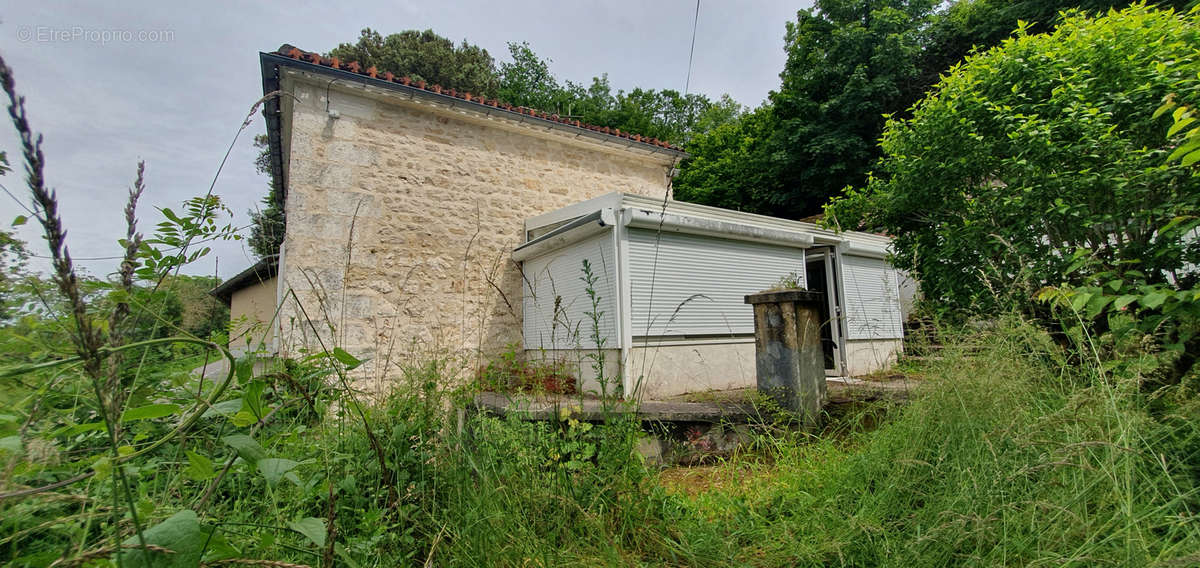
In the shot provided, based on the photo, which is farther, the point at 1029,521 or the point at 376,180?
the point at 376,180

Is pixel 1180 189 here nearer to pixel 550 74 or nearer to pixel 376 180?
pixel 376 180

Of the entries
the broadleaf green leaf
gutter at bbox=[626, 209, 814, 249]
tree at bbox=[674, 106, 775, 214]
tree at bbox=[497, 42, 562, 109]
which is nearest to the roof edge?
gutter at bbox=[626, 209, 814, 249]

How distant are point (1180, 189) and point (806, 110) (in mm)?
16801

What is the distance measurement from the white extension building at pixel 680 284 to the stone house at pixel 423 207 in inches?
Answer: 2.4

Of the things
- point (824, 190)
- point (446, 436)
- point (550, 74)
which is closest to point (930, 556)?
point (446, 436)

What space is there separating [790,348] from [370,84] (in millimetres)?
7058

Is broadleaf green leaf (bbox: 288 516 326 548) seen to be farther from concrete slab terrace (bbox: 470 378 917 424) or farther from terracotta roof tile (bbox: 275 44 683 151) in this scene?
terracotta roof tile (bbox: 275 44 683 151)

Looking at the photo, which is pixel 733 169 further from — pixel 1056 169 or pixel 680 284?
pixel 1056 169

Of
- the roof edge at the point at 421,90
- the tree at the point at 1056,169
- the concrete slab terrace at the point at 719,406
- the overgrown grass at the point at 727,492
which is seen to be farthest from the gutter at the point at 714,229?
the overgrown grass at the point at 727,492

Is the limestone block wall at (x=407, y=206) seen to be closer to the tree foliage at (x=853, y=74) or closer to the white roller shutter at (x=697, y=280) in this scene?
the white roller shutter at (x=697, y=280)

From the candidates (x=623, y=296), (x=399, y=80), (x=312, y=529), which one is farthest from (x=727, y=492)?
(x=399, y=80)

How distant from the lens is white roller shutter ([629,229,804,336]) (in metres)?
6.07

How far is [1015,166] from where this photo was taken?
134 inches

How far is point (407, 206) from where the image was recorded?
7.45m
